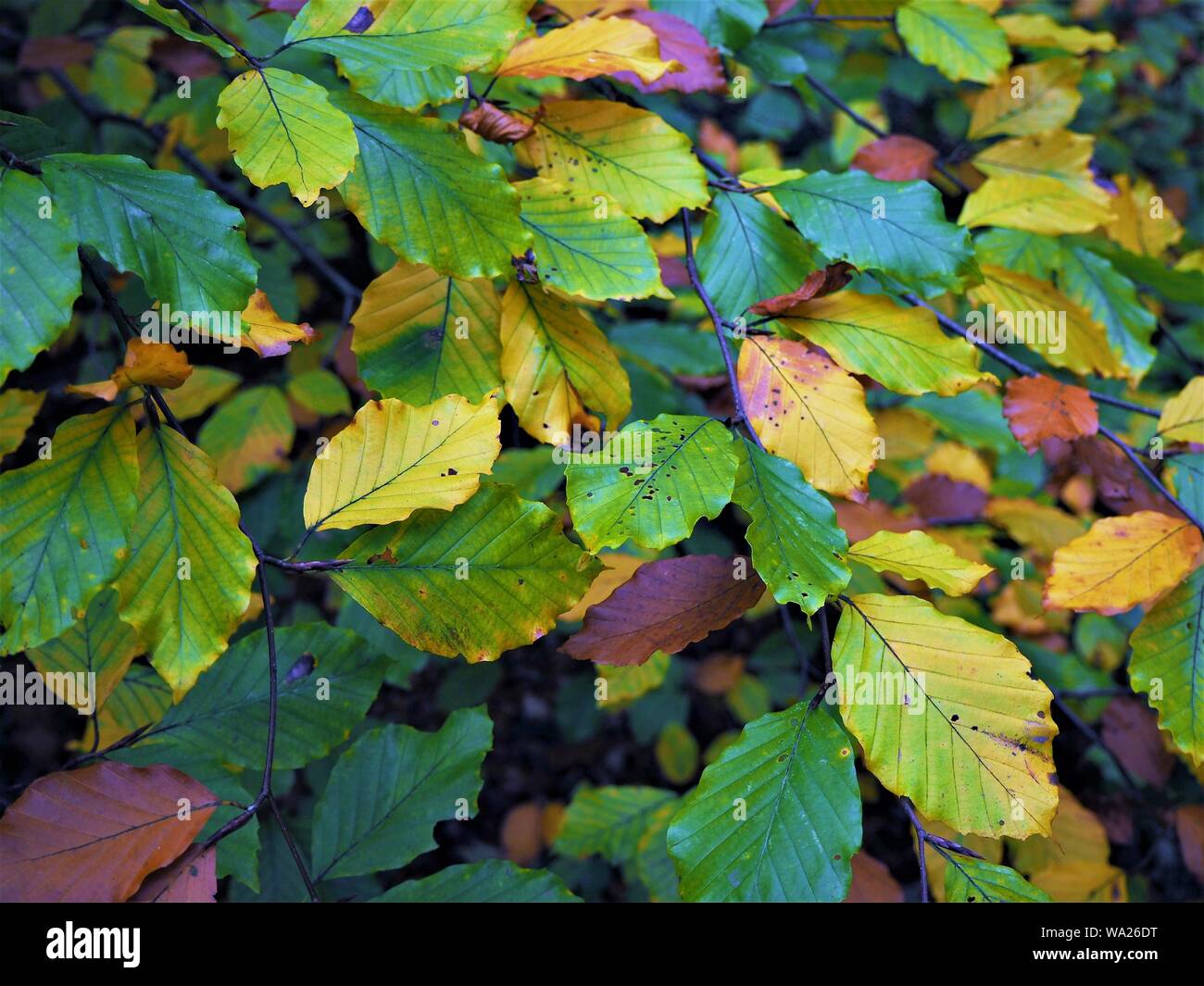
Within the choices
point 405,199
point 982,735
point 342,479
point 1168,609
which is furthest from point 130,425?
point 1168,609

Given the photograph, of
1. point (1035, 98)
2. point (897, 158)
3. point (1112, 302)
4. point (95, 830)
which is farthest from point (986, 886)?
point (1035, 98)

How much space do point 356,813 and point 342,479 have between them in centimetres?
44

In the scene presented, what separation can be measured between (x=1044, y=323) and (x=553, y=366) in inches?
25.0

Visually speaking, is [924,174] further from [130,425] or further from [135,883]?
[135,883]

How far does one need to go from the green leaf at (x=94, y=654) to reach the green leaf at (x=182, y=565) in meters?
0.27

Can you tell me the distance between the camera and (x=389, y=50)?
0.70 metres

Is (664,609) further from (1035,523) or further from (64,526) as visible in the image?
(1035,523)

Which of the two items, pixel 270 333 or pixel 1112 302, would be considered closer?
pixel 270 333

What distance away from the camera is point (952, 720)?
2.18 feet

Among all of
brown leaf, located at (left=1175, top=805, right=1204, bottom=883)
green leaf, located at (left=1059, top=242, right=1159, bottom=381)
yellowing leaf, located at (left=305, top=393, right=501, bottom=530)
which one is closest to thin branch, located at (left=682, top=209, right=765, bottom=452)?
yellowing leaf, located at (left=305, top=393, right=501, bottom=530)

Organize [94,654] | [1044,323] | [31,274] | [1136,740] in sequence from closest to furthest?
1. [31,274]
2. [94,654]
3. [1044,323]
4. [1136,740]

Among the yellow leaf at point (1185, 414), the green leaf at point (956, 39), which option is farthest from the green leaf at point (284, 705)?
the green leaf at point (956, 39)

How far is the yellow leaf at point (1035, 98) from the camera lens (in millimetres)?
1291

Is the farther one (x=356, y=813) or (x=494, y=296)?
(x=356, y=813)
